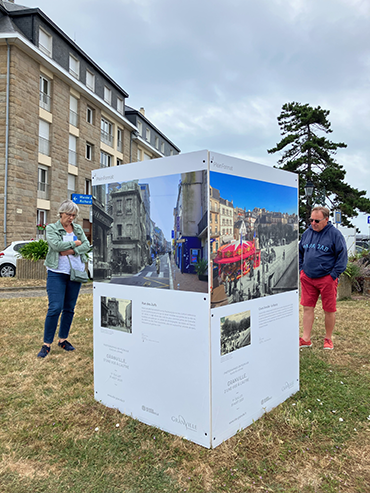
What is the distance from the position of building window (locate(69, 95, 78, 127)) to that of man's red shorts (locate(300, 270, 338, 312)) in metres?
22.8

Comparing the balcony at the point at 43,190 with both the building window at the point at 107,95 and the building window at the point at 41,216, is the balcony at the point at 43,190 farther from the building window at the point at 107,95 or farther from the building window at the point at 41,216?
the building window at the point at 107,95

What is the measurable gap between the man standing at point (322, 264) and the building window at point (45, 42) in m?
21.8

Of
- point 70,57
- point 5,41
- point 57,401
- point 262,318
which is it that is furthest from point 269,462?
point 70,57

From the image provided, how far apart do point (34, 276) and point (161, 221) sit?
11067mm

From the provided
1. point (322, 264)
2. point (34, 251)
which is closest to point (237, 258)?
point (322, 264)

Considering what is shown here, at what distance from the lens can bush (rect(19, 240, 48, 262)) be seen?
12.5 meters

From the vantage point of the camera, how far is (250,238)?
98.7 inches

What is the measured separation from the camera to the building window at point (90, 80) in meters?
25.5

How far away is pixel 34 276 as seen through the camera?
12.2 m

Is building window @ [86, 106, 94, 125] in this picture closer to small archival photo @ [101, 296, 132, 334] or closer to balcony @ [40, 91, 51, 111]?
balcony @ [40, 91, 51, 111]

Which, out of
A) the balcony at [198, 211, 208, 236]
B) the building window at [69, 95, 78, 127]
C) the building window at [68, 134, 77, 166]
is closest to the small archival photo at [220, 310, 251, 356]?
the balcony at [198, 211, 208, 236]

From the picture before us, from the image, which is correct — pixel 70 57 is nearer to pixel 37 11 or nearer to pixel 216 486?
pixel 37 11

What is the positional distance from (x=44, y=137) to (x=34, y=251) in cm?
1136

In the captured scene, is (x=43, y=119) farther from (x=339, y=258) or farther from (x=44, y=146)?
(x=339, y=258)
